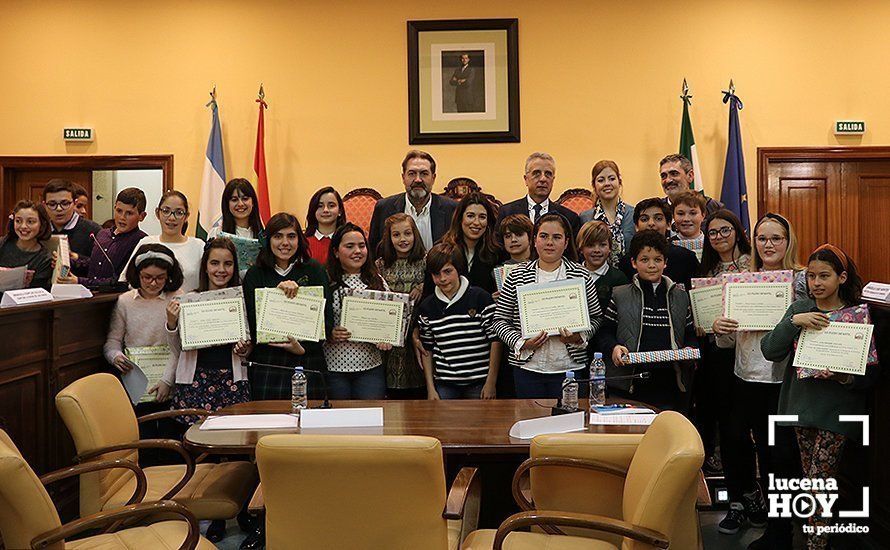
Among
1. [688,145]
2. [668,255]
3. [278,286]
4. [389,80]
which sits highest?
[389,80]

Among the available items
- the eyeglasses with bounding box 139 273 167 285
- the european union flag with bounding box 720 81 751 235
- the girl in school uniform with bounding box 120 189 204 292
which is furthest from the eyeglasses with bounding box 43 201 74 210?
the european union flag with bounding box 720 81 751 235

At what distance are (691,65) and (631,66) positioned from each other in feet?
1.83

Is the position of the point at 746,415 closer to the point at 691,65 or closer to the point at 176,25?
the point at 691,65

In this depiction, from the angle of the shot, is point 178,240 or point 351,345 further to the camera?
point 178,240

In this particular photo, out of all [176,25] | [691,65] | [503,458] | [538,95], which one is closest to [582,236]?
[503,458]

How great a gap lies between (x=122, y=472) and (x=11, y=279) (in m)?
1.45

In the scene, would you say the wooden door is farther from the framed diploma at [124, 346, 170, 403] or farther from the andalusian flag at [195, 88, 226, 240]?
the framed diploma at [124, 346, 170, 403]

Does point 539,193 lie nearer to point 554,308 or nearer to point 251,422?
point 554,308

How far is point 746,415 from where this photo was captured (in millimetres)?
3848

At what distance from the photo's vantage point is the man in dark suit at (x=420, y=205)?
5.05m

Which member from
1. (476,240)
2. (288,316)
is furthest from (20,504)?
(476,240)

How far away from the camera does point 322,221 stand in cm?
481

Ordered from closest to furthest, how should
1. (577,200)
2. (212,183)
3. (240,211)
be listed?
(240,211) → (577,200) → (212,183)

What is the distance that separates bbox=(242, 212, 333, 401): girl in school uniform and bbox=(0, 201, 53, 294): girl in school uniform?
148 centimetres
